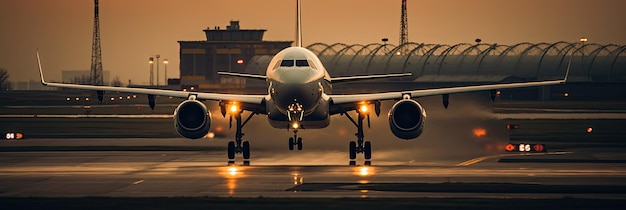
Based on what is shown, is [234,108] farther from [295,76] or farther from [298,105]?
[295,76]

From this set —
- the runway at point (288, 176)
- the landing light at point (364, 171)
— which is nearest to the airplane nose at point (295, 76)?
the runway at point (288, 176)

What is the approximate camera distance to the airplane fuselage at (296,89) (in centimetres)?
4528

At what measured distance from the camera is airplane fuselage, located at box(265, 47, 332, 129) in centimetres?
4528

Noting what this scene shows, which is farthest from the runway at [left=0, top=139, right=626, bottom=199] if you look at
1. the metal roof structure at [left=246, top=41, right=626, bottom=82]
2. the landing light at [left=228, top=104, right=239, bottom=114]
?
the metal roof structure at [left=246, top=41, right=626, bottom=82]

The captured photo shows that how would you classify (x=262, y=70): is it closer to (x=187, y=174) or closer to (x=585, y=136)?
(x=585, y=136)

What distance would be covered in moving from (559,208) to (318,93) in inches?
722

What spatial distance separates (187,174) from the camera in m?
40.6

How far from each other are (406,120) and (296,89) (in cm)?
484

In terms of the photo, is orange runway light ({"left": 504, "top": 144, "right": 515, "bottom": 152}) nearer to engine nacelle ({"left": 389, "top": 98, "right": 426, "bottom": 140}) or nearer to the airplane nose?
engine nacelle ({"left": 389, "top": 98, "right": 426, "bottom": 140})

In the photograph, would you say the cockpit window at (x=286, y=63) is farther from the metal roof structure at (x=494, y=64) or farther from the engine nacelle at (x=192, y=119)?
the metal roof structure at (x=494, y=64)

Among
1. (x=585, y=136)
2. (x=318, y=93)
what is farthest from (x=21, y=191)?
(x=585, y=136)

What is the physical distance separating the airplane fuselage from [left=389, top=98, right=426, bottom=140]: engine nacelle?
3.12 metres

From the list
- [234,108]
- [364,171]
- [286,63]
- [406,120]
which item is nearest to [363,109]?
[406,120]

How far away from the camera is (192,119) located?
46.7 metres
